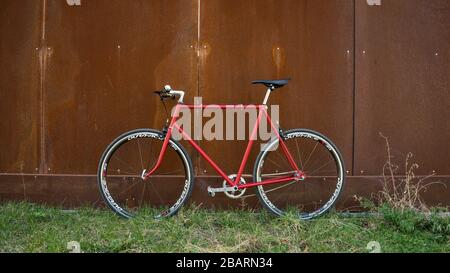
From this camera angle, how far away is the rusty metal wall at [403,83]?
570 cm

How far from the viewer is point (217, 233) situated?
15.7ft

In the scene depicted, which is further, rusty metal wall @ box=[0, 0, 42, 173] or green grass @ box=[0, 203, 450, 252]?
rusty metal wall @ box=[0, 0, 42, 173]

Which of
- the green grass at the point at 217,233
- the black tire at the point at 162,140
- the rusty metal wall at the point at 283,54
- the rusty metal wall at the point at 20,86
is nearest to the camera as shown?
the green grass at the point at 217,233

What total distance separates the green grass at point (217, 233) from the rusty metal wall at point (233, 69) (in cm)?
64

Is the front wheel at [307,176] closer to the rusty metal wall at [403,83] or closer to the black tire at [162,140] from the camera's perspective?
the rusty metal wall at [403,83]

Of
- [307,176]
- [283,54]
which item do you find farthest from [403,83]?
[307,176]

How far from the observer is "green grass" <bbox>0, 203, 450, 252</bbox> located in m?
4.38

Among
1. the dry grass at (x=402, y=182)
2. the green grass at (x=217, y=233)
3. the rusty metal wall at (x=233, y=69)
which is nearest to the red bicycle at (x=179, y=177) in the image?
the rusty metal wall at (x=233, y=69)

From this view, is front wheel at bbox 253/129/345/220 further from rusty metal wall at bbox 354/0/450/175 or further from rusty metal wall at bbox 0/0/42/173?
rusty metal wall at bbox 0/0/42/173

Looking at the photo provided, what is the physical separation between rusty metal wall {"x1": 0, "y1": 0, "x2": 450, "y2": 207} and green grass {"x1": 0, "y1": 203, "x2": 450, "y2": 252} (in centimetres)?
64

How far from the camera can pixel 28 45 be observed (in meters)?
5.80

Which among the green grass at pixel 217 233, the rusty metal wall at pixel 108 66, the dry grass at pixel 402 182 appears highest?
the rusty metal wall at pixel 108 66

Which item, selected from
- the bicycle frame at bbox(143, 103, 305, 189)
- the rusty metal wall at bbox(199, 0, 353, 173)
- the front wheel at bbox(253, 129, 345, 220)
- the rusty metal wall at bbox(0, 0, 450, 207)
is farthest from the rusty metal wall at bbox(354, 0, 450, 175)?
the bicycle frame at bbox(143, 103, 305, 189)

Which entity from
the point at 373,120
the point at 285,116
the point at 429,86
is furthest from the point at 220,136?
the point at 429,86
